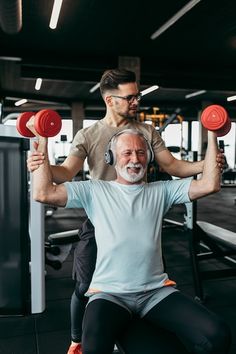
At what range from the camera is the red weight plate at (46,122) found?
3.04 feet

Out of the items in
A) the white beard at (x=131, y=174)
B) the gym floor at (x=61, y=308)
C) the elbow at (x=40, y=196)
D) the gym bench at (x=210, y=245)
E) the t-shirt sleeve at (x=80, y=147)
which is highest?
the t-shirt sleeve at (x=80, y=147)

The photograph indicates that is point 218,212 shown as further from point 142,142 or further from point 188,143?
point 188,143

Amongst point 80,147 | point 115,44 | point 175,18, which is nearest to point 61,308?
point 80,147

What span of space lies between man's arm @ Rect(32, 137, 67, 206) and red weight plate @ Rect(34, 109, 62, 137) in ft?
0.13

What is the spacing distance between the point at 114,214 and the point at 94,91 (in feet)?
26.9

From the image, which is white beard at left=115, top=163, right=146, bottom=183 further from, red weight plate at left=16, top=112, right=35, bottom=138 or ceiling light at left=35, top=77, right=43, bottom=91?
ceiling light at left=35, top=77, right=43, bottom=91

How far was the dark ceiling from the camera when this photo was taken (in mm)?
3973

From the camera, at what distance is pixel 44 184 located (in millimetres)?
1002

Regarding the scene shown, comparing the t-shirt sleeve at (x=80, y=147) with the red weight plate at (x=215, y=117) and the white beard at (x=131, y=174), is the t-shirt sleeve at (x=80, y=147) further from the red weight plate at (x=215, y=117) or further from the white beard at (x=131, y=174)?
Result: the red weight plate at (x=215, y=117)

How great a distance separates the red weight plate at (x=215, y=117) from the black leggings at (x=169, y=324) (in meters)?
0.48

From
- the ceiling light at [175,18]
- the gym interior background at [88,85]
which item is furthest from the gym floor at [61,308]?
the ceiling light at [175,18]

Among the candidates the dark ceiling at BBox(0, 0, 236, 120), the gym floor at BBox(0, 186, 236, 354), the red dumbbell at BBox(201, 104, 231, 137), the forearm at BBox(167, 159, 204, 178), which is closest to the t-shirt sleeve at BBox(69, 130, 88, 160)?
the forearm at BBox(167, 159, 204, 178)

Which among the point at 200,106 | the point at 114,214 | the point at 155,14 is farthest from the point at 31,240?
the point at 200,106

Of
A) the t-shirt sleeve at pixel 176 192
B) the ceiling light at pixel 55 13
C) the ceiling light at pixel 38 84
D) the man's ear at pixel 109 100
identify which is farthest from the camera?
the ceiling light at pixel 38 84
